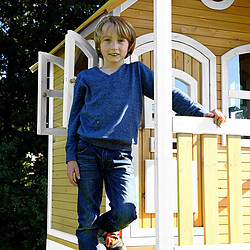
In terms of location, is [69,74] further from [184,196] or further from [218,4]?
[184,196]

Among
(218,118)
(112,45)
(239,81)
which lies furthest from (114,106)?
(239,81)

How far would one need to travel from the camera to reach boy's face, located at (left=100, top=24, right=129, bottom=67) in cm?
308

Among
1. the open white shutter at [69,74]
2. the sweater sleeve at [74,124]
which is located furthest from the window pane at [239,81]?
the sweater sleeve at [74,124]

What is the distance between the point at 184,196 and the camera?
2.90m

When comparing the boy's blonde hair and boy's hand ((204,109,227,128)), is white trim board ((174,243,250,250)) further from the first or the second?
the boy's blonde hair

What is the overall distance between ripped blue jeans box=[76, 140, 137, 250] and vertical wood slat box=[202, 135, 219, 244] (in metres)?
0.46

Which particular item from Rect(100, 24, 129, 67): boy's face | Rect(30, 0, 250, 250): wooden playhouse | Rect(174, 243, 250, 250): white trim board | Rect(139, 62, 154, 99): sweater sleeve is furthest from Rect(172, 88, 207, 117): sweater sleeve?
Rect(30, 0, 250, 250): wooden playhouse

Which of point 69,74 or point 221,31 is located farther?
point 221,31

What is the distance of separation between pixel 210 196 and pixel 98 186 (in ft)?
2.36

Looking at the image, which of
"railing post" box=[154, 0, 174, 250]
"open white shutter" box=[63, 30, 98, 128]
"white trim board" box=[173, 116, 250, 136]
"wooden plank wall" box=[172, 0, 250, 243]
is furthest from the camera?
"wooden plank wall" box=[172, 0, 250, 243]

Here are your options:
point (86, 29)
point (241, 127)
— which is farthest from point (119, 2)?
point (241, 127)

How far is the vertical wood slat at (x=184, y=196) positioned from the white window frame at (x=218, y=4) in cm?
252

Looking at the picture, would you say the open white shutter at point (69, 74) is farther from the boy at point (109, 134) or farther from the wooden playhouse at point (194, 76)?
the boy at point (109, 134)

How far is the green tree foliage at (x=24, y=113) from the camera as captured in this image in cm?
995
